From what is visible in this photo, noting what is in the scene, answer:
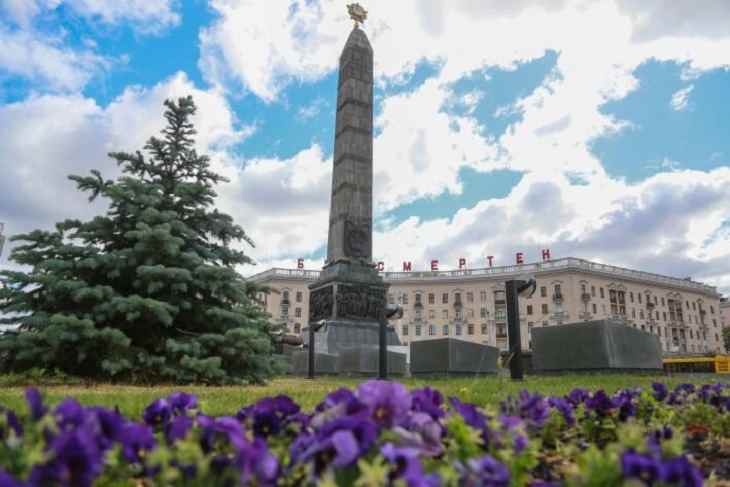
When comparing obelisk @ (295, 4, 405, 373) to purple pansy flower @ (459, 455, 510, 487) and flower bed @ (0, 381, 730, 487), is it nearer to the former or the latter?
flower bed @ (0, 381, 730, 487)

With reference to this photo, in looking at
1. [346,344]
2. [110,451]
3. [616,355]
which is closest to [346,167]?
[346,344]

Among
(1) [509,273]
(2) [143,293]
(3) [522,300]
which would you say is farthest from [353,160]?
(3) [522,300]

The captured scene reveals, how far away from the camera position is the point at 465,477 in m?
1.35

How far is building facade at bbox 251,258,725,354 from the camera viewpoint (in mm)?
69625

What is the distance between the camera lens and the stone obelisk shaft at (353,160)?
1966cm

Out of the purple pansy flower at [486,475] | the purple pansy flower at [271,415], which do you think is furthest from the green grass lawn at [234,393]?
the purple pansy flower at [486,475]

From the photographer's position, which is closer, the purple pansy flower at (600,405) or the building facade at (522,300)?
the purple pansy flower at (600,405)

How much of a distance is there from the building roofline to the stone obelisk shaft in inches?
1955

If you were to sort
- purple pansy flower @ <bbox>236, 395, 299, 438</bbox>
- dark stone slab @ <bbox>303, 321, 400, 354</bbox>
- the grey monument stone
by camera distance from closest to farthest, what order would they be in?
1. purple pansy flower @ <bbox>236, 395, 299, 438</bbox>
2. the grey monument stone
3. dark stone slab @ <bbox>303, 321, 400, 354</bbox>

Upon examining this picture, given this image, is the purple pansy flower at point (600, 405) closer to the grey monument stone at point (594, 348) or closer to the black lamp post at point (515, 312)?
the black lamp post at point (515, 312)

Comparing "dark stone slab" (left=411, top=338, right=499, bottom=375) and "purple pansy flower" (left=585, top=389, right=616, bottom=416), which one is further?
"dark stone slab" (left=411, top=338, right=499, bottom=375)

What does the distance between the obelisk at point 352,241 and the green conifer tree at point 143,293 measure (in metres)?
6.48

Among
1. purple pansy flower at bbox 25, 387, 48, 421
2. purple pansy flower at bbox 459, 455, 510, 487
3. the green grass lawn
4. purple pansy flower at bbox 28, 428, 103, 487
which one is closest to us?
purple pansy flower at bbox 28, 428, 103, 487

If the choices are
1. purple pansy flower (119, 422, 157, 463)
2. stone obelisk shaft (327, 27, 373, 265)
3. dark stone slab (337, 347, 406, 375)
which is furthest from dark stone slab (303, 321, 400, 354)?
purple pansy flower (119, 422, 157, 463)
